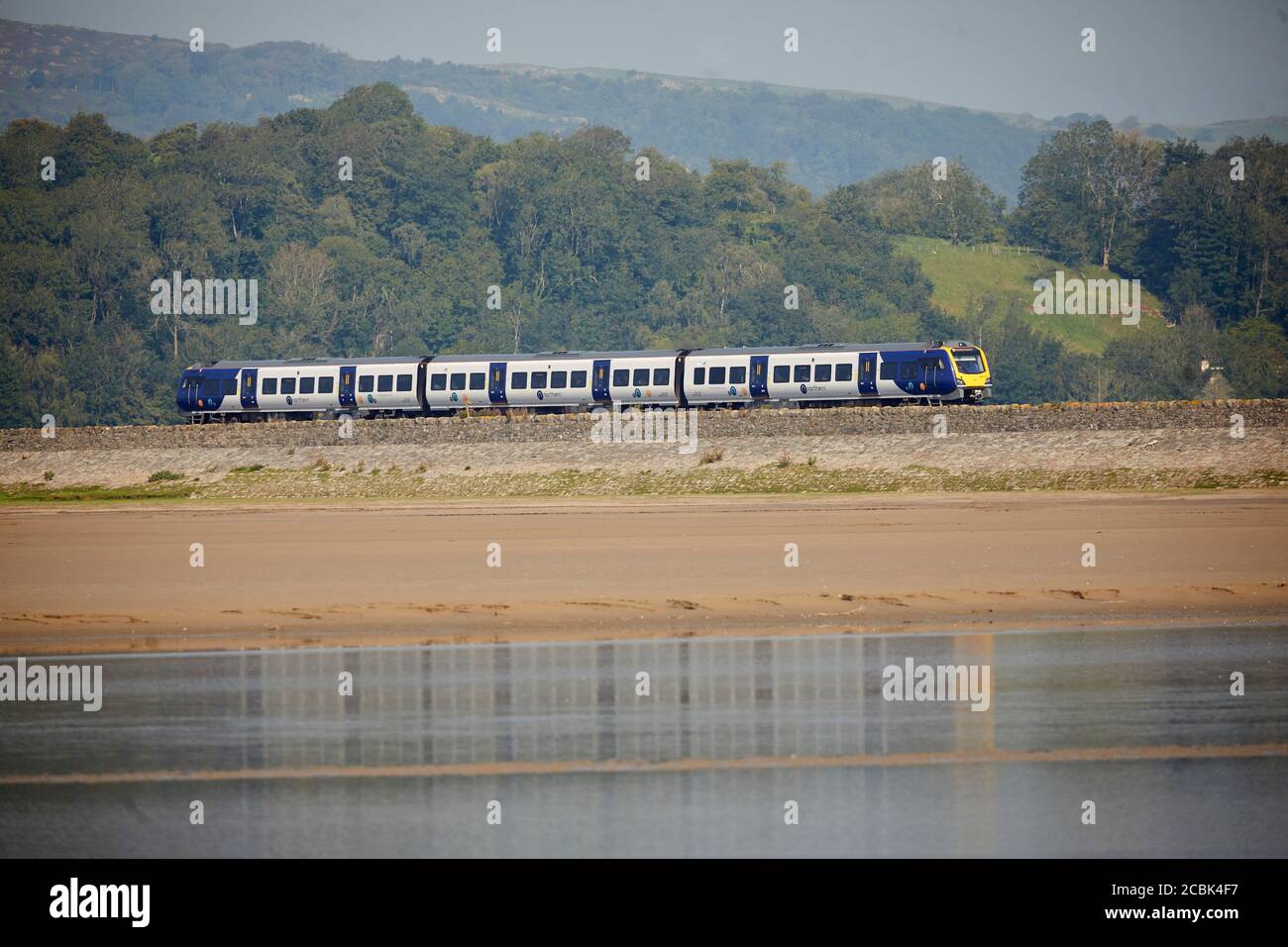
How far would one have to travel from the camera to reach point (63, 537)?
35.6 metres

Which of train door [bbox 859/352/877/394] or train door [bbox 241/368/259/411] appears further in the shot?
train door [bbox 241/368/259/411]

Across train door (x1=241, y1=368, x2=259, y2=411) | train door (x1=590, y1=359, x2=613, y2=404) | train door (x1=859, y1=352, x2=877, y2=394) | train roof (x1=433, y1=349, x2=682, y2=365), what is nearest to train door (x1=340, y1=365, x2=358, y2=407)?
train roof (x1=433, y1=349, x2=682, y2=365)

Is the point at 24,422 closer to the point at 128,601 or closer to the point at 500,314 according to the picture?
the point at 500,314

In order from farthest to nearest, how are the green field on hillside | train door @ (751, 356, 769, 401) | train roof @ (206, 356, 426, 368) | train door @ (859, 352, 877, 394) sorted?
the green field on hillside
train roof @ (206, 356, 426, 368)
train door @ (751, 356, 769, 401)
train door @ (859, 352, 877, 394)

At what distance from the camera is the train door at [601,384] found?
57188 mm

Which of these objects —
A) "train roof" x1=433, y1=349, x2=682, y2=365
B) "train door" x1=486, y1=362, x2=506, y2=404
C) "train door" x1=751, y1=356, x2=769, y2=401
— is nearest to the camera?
"train door" x1=751, y1=356, x2=769, y2=401

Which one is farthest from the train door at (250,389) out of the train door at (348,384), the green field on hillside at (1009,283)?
the green field on hillside at (1009,283)

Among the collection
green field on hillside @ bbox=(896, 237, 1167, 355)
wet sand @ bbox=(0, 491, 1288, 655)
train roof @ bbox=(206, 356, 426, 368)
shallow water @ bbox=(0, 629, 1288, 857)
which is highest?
green field on hillside @ bbox=(896, 237, 1167, 355)

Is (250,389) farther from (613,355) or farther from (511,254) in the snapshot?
(511,254)

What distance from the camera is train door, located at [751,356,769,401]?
55156 mm

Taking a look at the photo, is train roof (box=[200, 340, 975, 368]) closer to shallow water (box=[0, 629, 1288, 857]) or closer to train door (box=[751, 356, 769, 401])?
train door (box=[751, 356, 769, 401])

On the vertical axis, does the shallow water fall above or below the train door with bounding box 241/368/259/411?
below

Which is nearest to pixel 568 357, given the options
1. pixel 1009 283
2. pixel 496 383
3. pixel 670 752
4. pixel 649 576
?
pixel 496 383

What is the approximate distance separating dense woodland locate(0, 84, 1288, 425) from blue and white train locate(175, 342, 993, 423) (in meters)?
42.2
